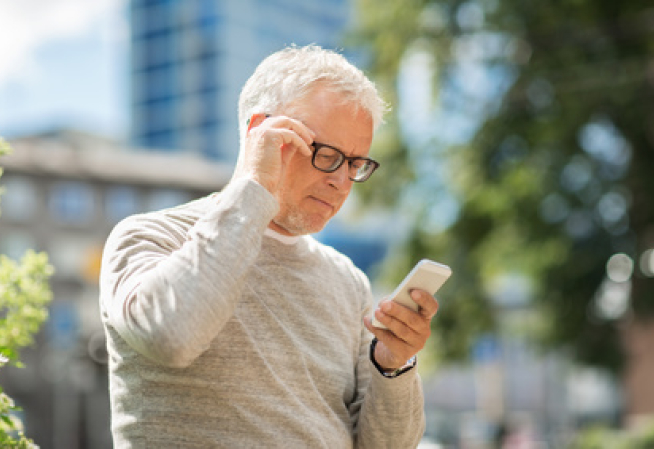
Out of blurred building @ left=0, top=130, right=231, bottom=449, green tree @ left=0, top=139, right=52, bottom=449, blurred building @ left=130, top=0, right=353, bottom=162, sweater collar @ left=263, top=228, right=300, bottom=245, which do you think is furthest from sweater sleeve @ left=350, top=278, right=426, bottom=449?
blurred building @ left=130, top=0, right=353, bottom=162

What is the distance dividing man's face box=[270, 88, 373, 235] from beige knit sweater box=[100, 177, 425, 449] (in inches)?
4.3

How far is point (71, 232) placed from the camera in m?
49.8

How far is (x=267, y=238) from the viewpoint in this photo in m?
2.22

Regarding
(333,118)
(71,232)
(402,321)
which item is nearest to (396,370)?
(402,321)

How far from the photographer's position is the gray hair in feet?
6.95

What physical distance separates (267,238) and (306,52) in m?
0.44

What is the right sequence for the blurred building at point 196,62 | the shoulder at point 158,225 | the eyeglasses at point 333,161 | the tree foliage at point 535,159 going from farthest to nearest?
the blurred building at point 196,62, the tree foliage at point 535,159, the eyeglasses at point 333,161, the shoulder at point 158,225

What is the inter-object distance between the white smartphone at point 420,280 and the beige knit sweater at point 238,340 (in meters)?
0.27

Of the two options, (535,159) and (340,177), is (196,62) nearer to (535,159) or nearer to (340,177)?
(535,159)

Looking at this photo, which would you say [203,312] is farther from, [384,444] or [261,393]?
[384,444]

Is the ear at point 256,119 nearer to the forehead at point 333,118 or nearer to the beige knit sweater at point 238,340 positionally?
the forehead at point 333,118

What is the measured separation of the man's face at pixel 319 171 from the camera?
2090 mm

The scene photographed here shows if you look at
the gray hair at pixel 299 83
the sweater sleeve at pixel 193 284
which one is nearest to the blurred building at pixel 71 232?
the gray hair at pixel 299 83

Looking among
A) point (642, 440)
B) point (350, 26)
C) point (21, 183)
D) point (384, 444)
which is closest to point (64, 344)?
point (21, 183)
